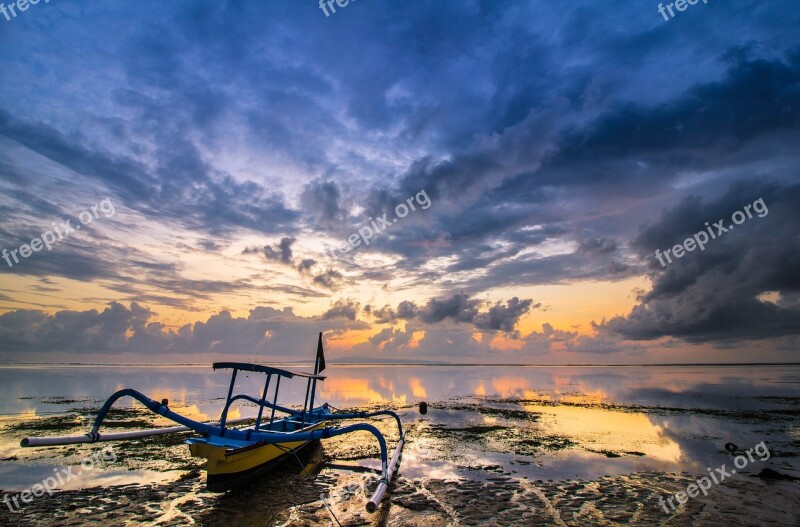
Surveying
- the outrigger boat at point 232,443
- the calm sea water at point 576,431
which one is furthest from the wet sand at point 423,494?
the outrigger boat at point 232,443

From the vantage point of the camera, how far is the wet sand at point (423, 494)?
940 centimetres

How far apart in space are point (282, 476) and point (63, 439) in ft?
20.0

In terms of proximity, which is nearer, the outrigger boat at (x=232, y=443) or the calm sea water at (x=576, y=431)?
the outrigger boat at (x=232, y=443)

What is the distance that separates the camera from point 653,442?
718 inches

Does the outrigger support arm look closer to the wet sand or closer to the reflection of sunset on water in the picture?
the wet sand

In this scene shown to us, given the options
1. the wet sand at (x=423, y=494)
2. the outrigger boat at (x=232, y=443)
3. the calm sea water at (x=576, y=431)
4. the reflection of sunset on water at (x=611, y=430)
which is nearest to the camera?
the wet sand at (x=423, y=494)

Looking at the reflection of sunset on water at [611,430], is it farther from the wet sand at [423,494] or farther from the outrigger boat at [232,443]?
the outrigger boat at [232,443]

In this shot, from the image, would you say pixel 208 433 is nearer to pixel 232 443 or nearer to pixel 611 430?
pixel 232 443

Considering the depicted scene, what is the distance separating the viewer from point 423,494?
11328mm

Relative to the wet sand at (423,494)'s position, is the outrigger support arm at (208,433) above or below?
above

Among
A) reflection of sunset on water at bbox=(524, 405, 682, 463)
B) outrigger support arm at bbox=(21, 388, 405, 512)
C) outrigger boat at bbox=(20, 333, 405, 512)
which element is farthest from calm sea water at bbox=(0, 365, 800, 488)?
outrigger boat at bbox=(20, 333, 405, 512)

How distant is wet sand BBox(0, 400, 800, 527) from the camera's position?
30.8ft

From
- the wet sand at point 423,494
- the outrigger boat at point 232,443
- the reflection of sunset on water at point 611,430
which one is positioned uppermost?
the outrigger boat at point 232,443

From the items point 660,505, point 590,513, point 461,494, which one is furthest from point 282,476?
point 660,505
